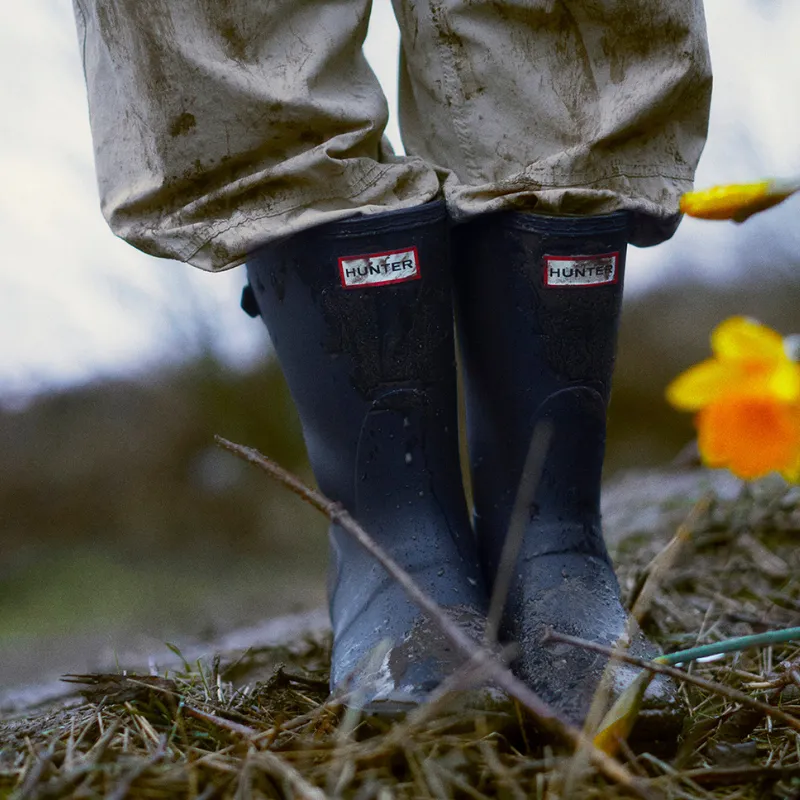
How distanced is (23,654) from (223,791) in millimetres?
1957

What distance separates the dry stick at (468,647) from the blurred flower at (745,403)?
22 cm

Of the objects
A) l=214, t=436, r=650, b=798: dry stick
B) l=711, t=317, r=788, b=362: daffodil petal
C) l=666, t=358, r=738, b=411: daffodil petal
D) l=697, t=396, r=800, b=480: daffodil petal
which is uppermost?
l=711, t=317, r=788, b=362: daffodil petal

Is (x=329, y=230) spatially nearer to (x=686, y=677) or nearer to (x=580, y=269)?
(x=580, y=269)

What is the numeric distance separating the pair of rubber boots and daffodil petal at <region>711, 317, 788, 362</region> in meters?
0.43

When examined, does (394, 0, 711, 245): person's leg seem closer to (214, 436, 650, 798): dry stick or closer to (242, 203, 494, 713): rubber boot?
(242, 203, 494, 713): rubber boot

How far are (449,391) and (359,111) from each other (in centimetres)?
35

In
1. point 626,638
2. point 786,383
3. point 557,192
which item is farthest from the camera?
point 557,192

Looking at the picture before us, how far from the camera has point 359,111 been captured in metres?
1.02

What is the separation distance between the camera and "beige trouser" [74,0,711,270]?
964 mm

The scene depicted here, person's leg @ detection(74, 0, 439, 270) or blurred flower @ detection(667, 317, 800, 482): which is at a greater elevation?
person's leg @ detection(74, 0, 439, 270)

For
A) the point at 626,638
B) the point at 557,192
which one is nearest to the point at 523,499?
the point at 626,638

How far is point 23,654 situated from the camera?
2414 millimetres

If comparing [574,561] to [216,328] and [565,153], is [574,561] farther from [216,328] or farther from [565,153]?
[216,328]

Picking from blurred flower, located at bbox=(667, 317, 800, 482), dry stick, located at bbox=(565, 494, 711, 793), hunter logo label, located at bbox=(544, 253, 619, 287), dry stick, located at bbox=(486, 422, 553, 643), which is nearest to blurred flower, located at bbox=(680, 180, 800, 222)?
blurred flower, located at bbox=(667, 317, 800, 482)
